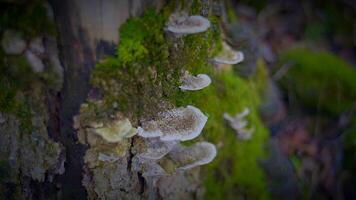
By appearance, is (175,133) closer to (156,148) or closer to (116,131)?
(156,148)

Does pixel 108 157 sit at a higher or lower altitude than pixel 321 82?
higher

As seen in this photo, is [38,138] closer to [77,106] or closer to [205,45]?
[77,106]

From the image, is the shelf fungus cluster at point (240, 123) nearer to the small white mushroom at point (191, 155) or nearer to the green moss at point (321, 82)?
the small white mushroom at point (191, 155)

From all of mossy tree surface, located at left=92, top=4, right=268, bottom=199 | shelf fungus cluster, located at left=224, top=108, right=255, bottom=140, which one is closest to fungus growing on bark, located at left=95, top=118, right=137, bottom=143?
mossy tree surface, located at left=92, top=4, right=268, bottom=199

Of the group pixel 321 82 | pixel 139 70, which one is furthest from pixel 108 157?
pixel 321 82

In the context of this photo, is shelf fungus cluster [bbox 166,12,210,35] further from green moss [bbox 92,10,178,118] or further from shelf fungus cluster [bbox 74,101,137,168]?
shelf fungus cluster [bbox 74,101,137,168]

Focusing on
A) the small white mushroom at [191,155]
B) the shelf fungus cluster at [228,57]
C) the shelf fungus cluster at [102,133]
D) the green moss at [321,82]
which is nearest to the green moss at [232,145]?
the shelf fungus cluster at [228,57]
